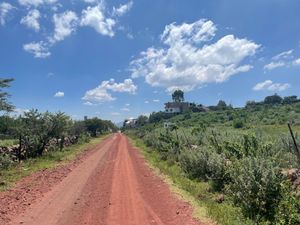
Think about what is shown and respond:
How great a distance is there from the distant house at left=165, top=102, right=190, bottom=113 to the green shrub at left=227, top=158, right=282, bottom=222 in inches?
5171

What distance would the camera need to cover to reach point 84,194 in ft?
44.0

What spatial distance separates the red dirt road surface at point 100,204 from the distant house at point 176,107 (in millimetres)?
125819

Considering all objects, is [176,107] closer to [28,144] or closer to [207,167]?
[28,144]

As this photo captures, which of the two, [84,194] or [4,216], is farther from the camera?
[84,194]

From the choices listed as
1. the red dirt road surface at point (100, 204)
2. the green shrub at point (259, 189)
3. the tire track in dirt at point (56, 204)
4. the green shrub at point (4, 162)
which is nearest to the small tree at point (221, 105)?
the green shrub at point (4, 162)

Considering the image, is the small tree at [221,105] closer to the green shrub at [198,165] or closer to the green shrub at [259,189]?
the green shrub at [198,165]

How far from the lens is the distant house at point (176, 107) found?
143 meters

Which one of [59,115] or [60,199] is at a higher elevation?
[59,115]

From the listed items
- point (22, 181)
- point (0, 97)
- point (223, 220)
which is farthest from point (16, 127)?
point (223, 220)

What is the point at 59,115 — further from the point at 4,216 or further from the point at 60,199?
the point at 4,216

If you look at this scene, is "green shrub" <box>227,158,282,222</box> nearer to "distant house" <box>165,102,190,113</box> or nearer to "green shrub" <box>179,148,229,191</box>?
"green shrub" <box>179,148,229,191</box>

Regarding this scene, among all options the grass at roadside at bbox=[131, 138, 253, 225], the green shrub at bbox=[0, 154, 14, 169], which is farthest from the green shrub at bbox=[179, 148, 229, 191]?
Answer: the green shrub at bbox=[0, 154, 14, 169]

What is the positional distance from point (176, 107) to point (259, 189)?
136679 mm

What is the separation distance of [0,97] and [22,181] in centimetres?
491
